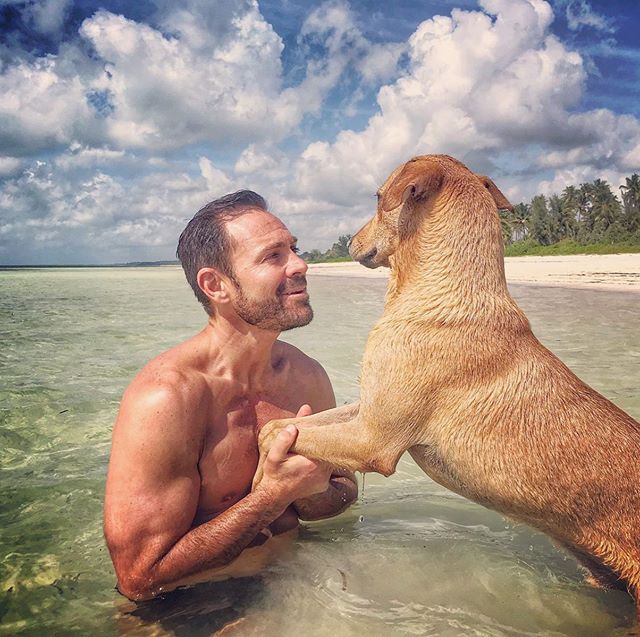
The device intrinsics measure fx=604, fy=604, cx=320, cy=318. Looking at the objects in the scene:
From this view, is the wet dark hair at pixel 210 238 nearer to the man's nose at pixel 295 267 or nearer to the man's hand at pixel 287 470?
the man's nose at pixel 295 267

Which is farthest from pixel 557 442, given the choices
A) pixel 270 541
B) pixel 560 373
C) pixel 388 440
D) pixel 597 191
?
pixel 597 191

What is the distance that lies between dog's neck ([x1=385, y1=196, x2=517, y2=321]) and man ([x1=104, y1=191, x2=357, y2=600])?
0.79 meters

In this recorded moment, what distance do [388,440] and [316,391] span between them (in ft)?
4.49

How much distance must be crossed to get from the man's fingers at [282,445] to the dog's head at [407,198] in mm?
1522

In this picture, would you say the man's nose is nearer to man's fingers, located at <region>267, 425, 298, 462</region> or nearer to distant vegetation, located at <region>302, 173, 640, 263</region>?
man's fingers, located at <region>267, 425, 298, 462</region>

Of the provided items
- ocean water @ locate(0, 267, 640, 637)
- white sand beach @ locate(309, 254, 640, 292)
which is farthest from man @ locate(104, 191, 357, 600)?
white sand beach @ locate(309, 254, 640, 292)

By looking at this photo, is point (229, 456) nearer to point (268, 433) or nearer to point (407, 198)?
point (268, 433)

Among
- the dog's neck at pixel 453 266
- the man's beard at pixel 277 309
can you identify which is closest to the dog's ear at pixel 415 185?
the dog's neck at pixel 453 266

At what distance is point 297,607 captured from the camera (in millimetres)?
3822

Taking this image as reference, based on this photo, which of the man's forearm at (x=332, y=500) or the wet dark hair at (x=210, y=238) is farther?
the man's forearm at (x=332, y=500)

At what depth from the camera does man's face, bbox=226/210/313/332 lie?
4.21 m

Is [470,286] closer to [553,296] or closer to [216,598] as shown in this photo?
[216,598]

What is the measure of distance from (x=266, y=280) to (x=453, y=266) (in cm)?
130

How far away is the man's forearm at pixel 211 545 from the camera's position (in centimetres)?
375
